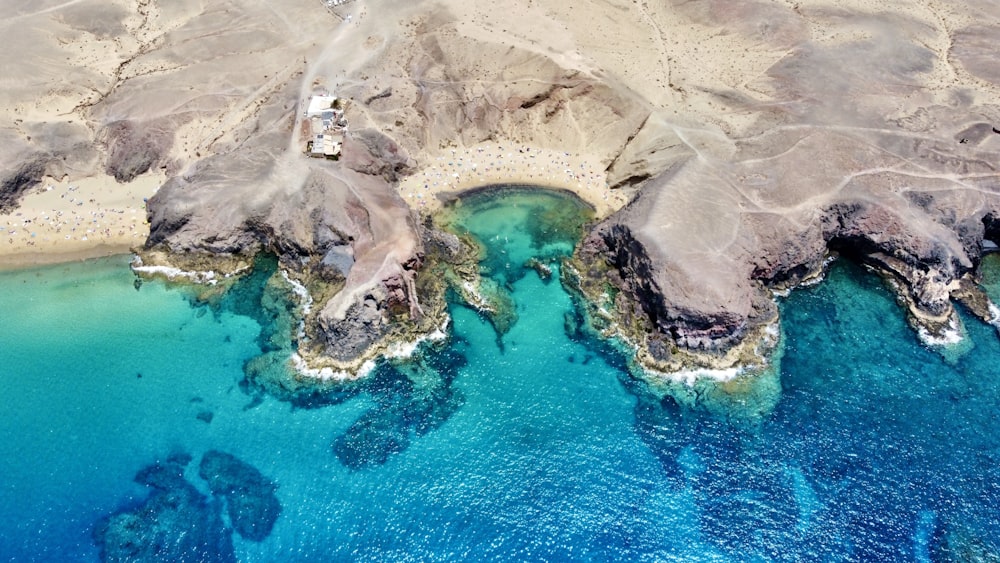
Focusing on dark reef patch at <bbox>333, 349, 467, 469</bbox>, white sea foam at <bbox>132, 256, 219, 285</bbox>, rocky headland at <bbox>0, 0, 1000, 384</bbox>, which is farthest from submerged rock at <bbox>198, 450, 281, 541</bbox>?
white sea foam at <bbox>132, 256, 219, 285</bbox>

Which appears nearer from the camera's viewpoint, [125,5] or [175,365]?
[175,365]

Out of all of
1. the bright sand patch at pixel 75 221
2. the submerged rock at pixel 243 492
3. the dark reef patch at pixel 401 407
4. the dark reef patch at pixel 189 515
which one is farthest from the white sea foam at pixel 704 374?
the bright sand patch at pixel 75 221

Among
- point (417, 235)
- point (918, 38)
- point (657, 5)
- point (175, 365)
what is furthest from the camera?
point (657, 5)

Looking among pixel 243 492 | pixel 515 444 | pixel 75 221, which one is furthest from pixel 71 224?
pixel 515 444

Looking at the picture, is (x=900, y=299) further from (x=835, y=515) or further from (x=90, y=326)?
(x=90, y=326)

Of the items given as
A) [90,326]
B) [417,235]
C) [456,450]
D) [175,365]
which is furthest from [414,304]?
[90,326]

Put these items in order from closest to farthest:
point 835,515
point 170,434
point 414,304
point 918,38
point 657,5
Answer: point 835,515 → point 170,434 → point 414,304 → point 918,38 → point 657,5

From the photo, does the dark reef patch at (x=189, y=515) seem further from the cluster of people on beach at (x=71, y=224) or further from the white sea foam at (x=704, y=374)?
the white sea foam at (x=704, y=374)
